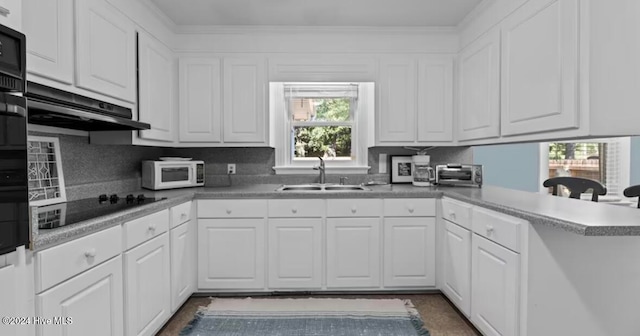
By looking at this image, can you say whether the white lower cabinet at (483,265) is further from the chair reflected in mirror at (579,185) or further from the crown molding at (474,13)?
the crown molding at (474,13)

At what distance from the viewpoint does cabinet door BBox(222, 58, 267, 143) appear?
10.1ft

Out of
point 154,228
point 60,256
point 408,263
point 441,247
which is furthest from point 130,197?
point 441,247

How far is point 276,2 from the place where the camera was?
262cm

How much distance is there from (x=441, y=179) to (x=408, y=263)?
833 millimetres

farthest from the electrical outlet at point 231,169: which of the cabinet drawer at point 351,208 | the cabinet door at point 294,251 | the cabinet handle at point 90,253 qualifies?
the cabinet handle at point 90,253

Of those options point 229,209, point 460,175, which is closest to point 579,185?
point 460,175

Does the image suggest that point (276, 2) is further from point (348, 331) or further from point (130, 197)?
point (348, 331)

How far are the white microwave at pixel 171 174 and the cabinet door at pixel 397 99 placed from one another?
169 centimetres

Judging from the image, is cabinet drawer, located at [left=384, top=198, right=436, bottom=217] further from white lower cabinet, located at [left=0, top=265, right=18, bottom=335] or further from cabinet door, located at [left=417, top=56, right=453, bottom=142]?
white lower cabinet, located at [left=0, top=265, right=18, bottom=335]

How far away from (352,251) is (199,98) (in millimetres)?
1883

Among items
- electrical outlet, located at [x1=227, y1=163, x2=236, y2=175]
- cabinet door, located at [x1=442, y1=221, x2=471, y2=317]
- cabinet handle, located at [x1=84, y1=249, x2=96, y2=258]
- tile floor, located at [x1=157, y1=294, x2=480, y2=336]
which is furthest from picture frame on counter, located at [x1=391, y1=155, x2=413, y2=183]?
cabinet handle, located at [x1=84, y1=249, x2=96, y2=258]

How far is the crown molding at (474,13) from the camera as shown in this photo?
2562 millimetres

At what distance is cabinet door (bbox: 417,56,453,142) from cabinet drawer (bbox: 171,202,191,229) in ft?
6.74

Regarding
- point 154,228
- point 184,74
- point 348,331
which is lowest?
point 348,331
